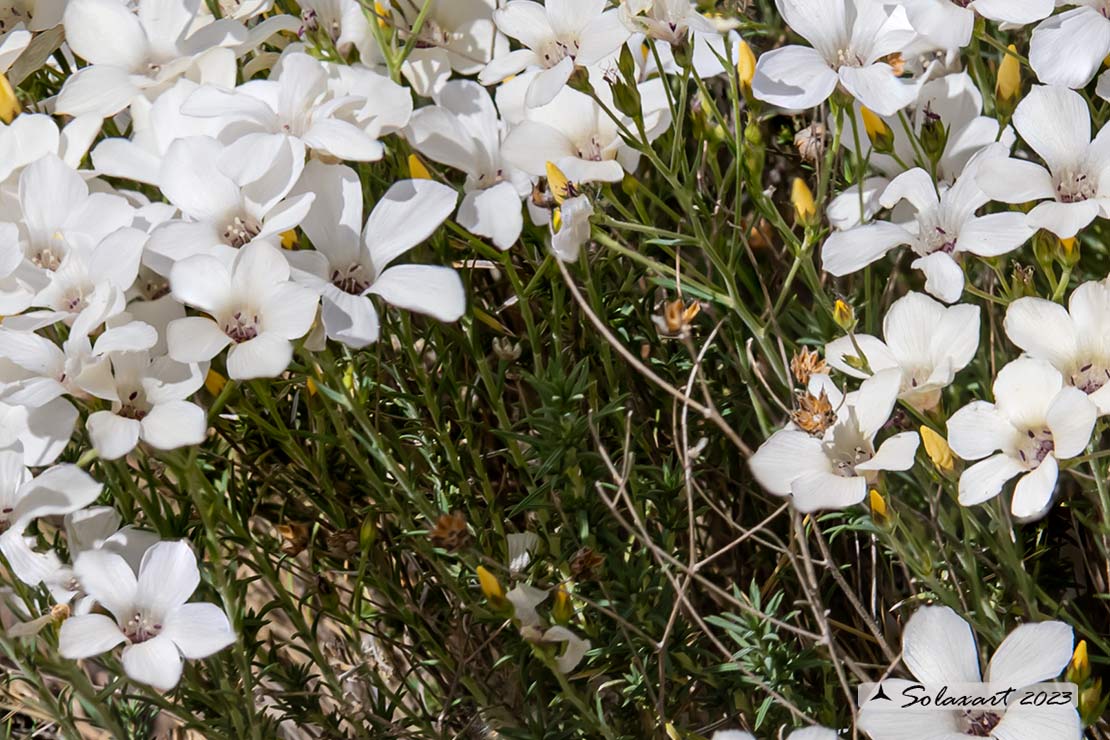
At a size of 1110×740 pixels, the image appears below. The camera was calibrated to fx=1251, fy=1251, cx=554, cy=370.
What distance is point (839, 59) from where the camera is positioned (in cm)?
128

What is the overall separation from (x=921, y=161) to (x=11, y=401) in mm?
920

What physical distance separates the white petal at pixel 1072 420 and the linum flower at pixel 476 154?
53 centimetres

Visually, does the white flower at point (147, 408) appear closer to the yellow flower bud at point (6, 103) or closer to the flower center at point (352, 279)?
the flower center at point (352, 279)

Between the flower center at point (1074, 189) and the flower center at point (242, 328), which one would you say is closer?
the flower center at point (242, 328)

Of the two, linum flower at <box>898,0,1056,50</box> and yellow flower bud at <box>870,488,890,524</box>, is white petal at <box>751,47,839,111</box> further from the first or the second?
yellow flower bud at <box>870,488,890,524</box>

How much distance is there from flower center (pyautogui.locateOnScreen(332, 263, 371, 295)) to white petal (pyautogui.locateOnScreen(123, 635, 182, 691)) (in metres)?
0.36

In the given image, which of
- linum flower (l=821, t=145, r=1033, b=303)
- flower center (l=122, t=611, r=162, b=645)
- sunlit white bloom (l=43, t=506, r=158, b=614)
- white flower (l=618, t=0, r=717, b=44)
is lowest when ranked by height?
flower center (l=122, t=611, r=162, b=645)

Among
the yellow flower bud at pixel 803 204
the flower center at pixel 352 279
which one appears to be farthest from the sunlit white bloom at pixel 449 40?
the yellow flower bud at pixel 803 204

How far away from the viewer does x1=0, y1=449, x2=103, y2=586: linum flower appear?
44.3 inches

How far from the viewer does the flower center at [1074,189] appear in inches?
47.7

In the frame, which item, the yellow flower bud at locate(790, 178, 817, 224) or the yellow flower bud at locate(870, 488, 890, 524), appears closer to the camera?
the yellow flower bud at locate(870, 488, 890, 524)

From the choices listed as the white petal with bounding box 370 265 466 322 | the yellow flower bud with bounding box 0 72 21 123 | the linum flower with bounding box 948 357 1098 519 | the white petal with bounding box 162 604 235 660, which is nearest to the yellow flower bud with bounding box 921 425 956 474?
the linum flower with bounding box 948 357 1098 519

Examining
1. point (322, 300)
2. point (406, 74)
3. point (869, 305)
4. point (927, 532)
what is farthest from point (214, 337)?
point (927, 532)

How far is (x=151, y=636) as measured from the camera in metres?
1.17
